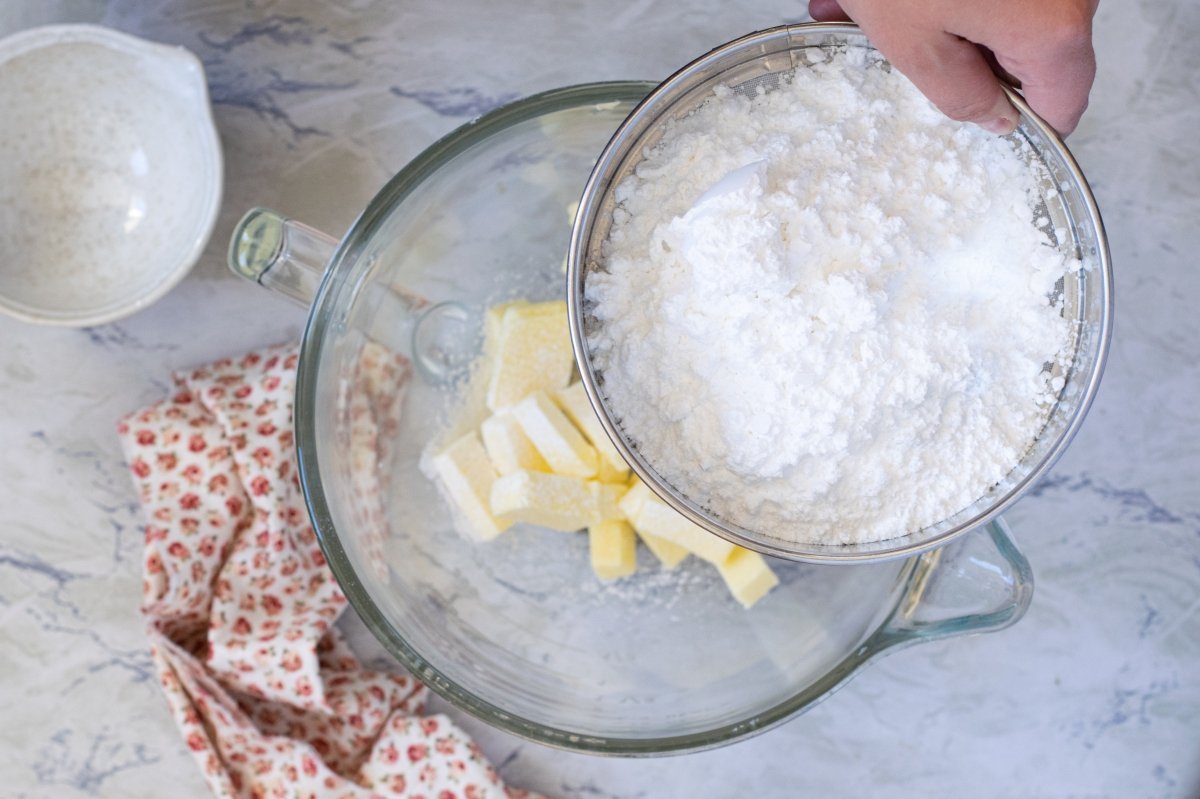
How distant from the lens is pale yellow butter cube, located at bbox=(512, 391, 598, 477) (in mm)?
1082

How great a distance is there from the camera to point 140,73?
124 centimetres

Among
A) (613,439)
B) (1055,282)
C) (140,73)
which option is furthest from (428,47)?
(1055,282)

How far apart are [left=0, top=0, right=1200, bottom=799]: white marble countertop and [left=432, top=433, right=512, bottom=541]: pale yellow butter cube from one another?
312 millimetres

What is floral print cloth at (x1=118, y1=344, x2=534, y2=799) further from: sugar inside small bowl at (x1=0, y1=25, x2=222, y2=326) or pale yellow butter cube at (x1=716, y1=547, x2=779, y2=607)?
pale yellow butter cube at (x1=716, y1=547, x2=779, y2=607)

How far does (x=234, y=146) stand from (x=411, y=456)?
0.47 m

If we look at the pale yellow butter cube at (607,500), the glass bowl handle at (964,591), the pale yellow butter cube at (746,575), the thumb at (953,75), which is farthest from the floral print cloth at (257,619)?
the thumb at (953,75)

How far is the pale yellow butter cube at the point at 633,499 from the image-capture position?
3.54ft

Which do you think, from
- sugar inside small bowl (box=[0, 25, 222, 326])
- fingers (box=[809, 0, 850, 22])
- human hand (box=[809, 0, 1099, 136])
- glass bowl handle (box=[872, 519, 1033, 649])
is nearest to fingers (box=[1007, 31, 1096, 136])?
human hand (box=[809, 0, 1099, 136])

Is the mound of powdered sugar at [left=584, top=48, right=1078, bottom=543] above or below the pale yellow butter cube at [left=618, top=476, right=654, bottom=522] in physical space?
above

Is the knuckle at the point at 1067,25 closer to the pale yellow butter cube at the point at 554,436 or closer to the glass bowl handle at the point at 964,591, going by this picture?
the glass bowl handle at the point at 964,591

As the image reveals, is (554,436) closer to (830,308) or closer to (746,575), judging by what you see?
(746,575)

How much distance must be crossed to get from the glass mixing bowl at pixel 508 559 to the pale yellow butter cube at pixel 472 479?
0.16 ft

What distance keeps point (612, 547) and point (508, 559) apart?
0.45 ft

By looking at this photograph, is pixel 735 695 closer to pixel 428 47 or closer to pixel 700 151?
pixel 700 151
